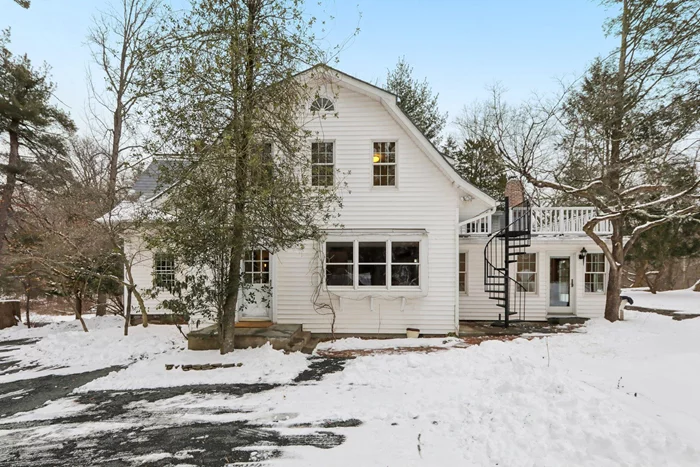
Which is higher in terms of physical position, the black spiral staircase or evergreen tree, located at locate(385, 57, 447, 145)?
evergreen tree, located at locate(385, 57, 447, 145)

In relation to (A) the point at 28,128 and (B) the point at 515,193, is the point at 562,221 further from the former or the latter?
(A) the point at 28,128

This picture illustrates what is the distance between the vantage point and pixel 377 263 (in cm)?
921

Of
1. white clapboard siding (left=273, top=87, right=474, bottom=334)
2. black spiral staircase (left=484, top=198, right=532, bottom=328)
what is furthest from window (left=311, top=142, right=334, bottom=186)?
black spiral staircase (left=484, top=198, right=532, bottom=328)

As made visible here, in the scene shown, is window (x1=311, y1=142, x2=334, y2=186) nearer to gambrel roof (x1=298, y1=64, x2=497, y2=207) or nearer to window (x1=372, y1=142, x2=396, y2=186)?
window (x1=372, y1=142, x2=396, y2=186)

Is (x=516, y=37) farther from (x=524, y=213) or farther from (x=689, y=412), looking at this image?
(x=689, y=412)

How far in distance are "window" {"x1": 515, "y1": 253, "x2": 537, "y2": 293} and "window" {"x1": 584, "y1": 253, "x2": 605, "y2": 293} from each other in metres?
2.02

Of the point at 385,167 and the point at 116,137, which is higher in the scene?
the point at 116,137

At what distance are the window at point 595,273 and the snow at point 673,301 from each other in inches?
177

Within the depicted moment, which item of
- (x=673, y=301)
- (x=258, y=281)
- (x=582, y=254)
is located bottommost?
(x=673, y=301)

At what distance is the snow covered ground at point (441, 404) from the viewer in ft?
10.6

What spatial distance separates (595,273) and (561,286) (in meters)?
1.23

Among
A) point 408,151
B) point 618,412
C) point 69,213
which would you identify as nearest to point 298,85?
point 408,151

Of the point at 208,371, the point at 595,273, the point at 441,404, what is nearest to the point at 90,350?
the point at 208,371

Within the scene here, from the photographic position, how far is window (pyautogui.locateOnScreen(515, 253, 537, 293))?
1168 cm
